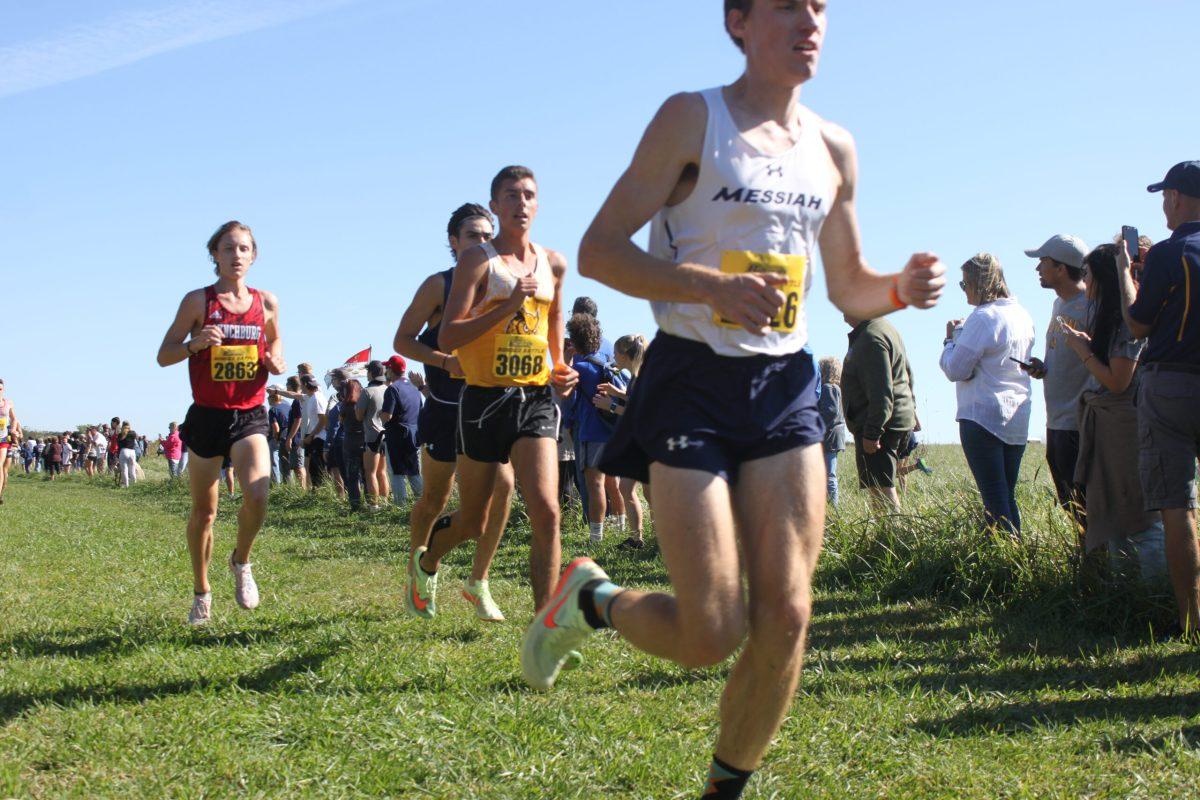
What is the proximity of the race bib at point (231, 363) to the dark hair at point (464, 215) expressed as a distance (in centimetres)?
135

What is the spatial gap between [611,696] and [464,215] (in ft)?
10.2

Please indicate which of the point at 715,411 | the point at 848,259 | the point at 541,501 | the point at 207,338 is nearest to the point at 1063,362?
the point at 541,501

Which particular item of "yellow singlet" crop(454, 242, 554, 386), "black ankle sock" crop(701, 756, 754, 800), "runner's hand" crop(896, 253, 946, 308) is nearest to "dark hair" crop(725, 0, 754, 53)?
"runner's hand" crop(896, 253, 946, 308)

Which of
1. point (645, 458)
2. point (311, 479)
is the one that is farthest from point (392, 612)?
point (311, 479)

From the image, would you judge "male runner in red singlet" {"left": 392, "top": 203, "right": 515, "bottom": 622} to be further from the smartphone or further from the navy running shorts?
the smartphone

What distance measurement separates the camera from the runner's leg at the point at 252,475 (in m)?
6.18

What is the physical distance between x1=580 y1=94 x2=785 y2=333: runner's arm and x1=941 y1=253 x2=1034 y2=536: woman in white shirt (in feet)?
15.0

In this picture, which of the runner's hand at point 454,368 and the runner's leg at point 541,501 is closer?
the runner's leg at point 541,501

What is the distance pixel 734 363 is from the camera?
10.1 ft

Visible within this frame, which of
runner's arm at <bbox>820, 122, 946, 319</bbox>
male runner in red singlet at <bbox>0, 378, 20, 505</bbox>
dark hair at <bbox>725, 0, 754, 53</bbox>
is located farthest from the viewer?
male runner in red singlet at <bbox>0, 378, 20, 505</bbox>

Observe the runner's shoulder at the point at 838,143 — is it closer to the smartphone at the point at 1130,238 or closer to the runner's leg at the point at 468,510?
the runner's leg at the point at 468,510

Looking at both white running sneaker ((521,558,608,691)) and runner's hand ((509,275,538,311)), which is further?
runner's hand ((509,275,538,311))

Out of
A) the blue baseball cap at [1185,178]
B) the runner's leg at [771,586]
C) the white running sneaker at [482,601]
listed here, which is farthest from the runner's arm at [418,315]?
the blue baseball cap at [1185,178]

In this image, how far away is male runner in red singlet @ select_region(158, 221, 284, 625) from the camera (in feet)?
20.5
